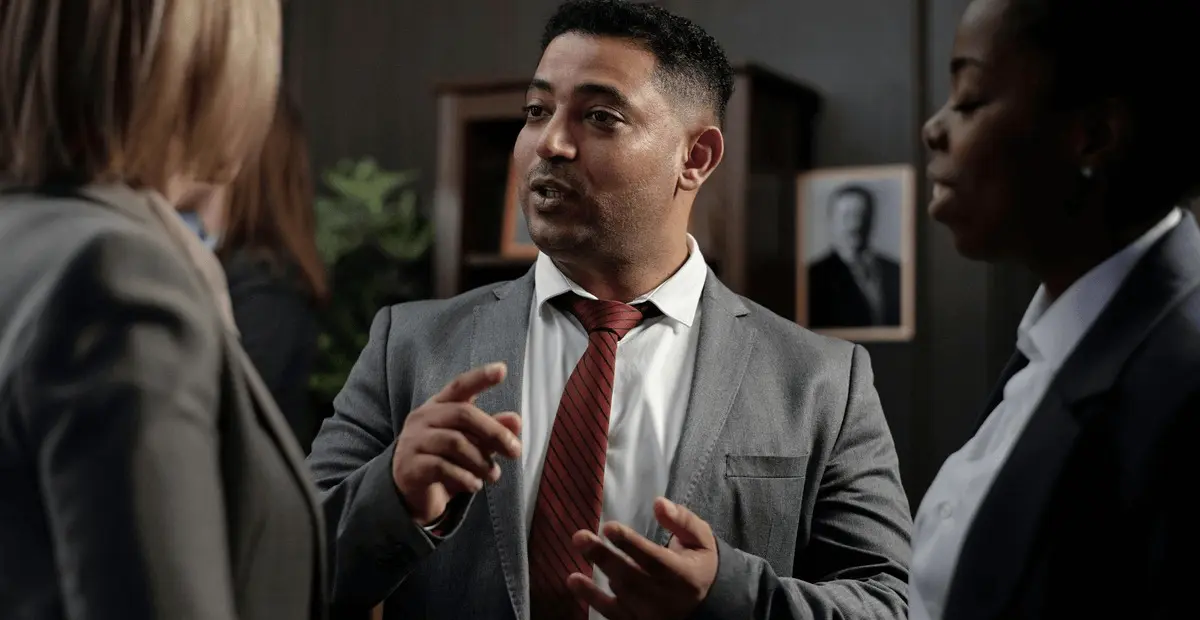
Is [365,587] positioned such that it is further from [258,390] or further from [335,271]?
[335,271]

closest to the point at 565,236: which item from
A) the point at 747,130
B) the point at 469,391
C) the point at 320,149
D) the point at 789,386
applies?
the point at 789,386

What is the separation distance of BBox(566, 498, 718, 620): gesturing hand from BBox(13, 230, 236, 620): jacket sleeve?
57 cm

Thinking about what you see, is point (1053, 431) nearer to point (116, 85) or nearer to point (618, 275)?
point (116, 85)

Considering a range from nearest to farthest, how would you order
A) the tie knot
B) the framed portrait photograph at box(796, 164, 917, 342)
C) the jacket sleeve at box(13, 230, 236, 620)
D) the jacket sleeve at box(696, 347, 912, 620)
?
1. the jacket sleeve at box(13, 230, 236, 620)
2. the jacket sleeve at box(696, 347, 912, 620)
3. the tie knot
4. the framed portrait photograph at box(796, 164, 917, 342)

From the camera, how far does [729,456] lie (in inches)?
77.0

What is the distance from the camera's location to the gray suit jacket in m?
1.89

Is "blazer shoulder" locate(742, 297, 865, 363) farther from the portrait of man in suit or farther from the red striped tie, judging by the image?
the portrait of man in suit

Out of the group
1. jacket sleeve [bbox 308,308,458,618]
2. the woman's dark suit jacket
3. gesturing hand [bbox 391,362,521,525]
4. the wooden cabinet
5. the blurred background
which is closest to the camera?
gesturing hand [bbox 391,362,521,525]

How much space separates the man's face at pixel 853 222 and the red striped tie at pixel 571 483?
2.48 m

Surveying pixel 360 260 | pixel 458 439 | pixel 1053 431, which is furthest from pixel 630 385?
pixel 360 260

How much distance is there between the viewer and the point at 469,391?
148cm

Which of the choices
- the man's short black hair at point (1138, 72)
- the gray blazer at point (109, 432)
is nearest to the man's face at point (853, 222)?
the man's short black hair at point (1138, 72)

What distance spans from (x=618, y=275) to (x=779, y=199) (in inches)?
88.4

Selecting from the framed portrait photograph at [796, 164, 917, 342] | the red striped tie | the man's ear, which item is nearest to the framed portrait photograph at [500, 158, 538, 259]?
the framed portrait photograph at [796, 164, 917, 342]
